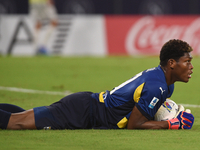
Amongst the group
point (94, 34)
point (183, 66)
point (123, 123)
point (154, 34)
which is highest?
point (183, 66)

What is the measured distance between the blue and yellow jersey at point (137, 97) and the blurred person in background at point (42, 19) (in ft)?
39.6

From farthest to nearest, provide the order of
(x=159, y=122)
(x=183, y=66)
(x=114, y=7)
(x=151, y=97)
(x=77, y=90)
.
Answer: (x=114, y=7)
(x=77, y=90)
(x=159, y=122)
(x=183, y=66)
(x=151, y=97)

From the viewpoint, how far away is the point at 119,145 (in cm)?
418

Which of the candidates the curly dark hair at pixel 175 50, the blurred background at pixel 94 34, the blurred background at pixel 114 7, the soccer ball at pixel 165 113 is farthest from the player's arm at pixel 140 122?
the blurred background at pixel 114 7

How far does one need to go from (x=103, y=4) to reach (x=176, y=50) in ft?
52.1

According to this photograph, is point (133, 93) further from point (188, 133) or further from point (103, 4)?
point (103, 4)

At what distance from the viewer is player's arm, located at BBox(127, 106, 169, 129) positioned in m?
4.67

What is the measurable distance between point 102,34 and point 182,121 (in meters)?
12.7

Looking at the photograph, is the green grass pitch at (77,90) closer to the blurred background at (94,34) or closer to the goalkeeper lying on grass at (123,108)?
the goalkeeper lying on grass at (123,108)

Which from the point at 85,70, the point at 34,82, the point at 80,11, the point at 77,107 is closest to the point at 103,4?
the point at 80,11

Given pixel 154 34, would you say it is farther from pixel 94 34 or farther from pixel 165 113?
pixel 165 113

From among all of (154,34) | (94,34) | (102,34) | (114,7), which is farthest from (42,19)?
(154,34)

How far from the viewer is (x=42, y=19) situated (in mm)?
17156

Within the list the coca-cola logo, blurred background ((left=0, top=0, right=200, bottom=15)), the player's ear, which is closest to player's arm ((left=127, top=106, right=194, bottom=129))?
the player's ear
